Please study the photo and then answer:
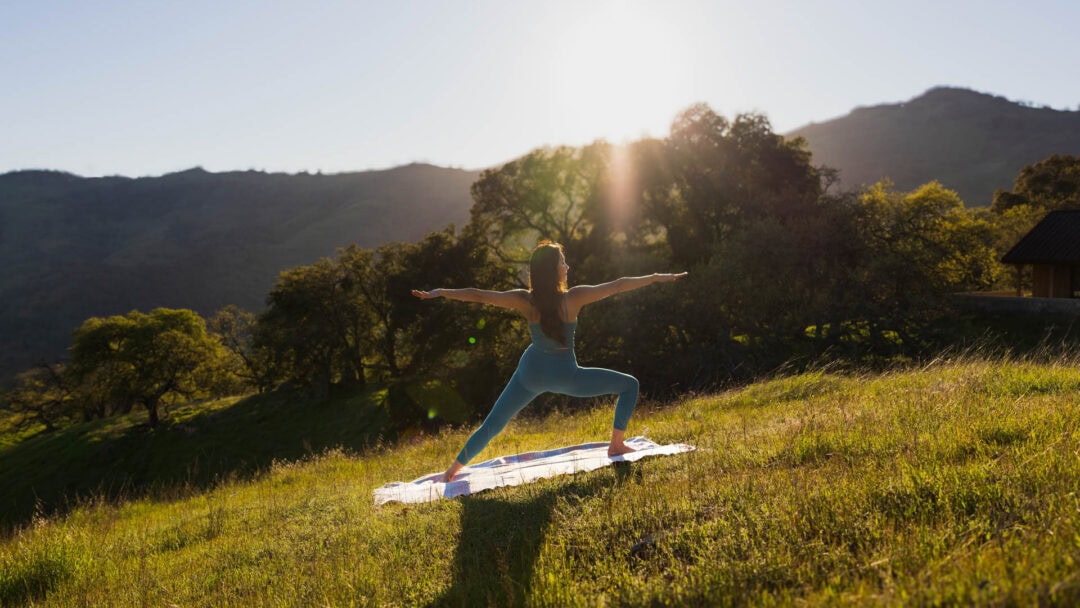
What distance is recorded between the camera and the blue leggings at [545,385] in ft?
19.2

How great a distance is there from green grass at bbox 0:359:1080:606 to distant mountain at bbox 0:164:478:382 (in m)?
100

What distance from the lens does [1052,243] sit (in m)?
30.2

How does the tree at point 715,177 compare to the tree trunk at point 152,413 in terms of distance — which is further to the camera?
the tree trunk at point 152,413

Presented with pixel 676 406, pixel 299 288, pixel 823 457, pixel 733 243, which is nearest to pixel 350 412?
pixel 299 288

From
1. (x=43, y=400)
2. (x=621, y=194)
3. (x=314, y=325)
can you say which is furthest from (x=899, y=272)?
(x=43, y=400)

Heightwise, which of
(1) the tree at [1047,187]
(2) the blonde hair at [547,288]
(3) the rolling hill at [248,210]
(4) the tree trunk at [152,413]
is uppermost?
(3) the rolling hill at [248,210]

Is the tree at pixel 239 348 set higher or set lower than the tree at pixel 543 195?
lower

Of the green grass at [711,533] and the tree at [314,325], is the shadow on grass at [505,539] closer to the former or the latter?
the green grass at [711,533]

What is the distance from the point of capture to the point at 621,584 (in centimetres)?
310

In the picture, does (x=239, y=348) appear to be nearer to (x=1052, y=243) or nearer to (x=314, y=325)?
(x=314, y=325)

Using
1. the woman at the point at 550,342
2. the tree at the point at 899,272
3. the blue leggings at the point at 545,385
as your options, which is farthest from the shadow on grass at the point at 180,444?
the woman at the point at 550,342

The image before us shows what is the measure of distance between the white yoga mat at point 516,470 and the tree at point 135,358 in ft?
128

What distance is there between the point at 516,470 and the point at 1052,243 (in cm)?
3605

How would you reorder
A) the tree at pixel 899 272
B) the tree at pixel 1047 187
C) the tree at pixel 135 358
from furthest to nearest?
the tree at pixel 1047 187
the tree at pixel 135 358
the tree at pixel 899 272
